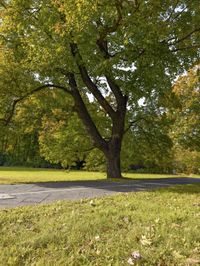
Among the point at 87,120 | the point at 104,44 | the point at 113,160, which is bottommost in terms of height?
the point at 113,160

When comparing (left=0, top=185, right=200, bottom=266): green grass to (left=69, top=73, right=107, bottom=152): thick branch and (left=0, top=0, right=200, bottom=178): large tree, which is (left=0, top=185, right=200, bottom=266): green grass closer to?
(left=0, top=0, right=200, bottom=178): large tree

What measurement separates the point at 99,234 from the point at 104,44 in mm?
12822

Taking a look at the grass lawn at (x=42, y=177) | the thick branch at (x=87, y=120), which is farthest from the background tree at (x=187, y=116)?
the thick branch at (x=87, y=120)

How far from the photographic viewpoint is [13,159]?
47906 millimetres

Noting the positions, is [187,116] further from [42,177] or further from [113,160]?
A: [113,160]

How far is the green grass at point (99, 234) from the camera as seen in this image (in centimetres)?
422

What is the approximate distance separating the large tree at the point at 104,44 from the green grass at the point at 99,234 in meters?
7.53

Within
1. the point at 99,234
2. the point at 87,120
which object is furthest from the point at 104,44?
the point at 99,234

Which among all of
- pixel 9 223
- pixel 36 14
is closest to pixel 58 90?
pixel 36 14

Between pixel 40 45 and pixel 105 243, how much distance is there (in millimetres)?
11445

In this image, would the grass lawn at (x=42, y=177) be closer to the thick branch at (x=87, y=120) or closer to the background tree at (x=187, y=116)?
the thick branch at (x=87, y=120)

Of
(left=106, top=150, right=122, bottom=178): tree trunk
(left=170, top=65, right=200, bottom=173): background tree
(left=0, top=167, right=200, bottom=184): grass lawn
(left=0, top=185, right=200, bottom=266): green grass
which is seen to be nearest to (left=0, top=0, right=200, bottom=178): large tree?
(left=106, top=150, right=122, bottom=178): tree trunk

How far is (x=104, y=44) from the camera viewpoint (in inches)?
660

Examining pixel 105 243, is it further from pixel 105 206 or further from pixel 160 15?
pixel 160 15
